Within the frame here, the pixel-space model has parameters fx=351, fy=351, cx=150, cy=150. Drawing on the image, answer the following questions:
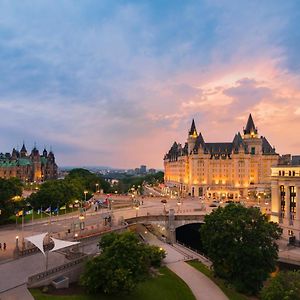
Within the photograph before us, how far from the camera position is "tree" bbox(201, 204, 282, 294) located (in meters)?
46.0

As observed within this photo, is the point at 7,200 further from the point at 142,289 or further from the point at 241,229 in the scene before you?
the point at 241,229

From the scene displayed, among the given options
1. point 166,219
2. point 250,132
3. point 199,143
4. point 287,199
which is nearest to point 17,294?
point 166,219

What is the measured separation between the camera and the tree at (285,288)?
31.3m

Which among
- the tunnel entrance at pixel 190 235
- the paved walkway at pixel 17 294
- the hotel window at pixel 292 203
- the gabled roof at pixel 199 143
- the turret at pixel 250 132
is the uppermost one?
the turret at pixel 250 132

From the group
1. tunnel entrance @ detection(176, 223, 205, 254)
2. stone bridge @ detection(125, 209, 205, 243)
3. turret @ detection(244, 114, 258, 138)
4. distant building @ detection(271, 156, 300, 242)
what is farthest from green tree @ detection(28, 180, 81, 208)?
→ turret @ detection(244, 114, 258, 138)

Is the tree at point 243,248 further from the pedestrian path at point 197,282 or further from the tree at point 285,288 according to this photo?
the tree at point 285,288

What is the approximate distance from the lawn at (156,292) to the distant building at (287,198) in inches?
1585

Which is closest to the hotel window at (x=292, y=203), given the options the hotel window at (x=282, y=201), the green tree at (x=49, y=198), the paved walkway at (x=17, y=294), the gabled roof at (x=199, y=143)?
the hotel window at (x=282, y=201)

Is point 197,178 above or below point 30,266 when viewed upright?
above

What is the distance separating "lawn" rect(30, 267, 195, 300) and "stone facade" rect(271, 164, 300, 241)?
40581mm

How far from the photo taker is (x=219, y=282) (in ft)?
159

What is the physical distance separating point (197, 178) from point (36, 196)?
88.7 metres

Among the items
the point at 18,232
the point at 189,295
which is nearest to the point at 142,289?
the point at 189,295

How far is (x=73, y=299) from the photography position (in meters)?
36.8
